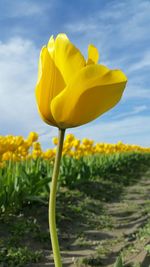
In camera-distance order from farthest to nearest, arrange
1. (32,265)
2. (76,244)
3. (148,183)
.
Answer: (148,183) < (76,244) < (32,265)

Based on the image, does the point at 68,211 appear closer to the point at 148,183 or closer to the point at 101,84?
the point at 101,84

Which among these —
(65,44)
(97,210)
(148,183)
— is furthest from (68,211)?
(148,183)

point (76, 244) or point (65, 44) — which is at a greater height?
point (65, 44)

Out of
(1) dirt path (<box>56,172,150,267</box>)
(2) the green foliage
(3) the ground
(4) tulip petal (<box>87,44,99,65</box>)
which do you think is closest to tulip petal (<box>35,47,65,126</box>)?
(4) tulip petal (<box>87,44,99,65</box>)

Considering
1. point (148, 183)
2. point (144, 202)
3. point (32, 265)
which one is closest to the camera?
point (32, 265)

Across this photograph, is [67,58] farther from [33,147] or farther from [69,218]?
[33,147]

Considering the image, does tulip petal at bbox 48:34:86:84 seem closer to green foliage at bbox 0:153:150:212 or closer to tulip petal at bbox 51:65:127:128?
tulip petal at bbox 51:65:127:128

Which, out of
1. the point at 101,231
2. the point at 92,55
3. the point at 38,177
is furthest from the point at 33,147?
the point at 92,55
